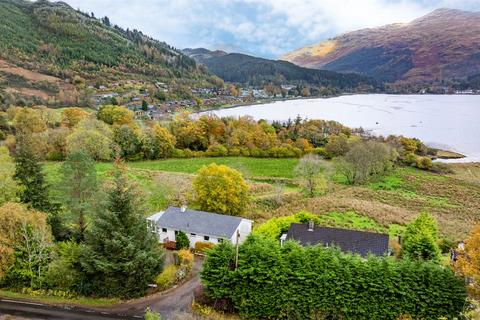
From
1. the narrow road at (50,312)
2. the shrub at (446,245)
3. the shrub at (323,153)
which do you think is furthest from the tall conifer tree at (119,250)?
the shrub at (323,153)

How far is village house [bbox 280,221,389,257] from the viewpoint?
28.3 m

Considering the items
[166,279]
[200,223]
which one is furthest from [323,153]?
[166,279]

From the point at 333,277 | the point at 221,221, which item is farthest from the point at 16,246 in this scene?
the point at 333,277

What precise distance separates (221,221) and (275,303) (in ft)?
40.5

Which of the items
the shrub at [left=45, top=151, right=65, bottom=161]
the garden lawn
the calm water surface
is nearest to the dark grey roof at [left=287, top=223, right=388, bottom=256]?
the garden lawn

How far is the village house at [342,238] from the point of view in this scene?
28.3 metres

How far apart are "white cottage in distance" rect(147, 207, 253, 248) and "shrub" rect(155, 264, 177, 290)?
633cm

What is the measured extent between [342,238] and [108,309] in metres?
17.5

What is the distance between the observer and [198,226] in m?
33.6

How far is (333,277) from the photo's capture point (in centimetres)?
2184

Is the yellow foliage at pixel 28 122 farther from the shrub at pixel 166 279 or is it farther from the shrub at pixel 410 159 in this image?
the shrub at pixel 410 159

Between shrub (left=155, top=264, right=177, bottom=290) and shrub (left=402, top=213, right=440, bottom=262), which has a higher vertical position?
shrub (left=402, top=213, right=440, bottom=262)

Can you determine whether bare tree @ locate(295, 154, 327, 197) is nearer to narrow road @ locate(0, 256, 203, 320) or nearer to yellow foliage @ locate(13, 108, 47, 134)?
narrow road @ locate(0, 256, 203, 320)

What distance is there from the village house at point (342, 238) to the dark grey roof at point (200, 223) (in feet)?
15.6
